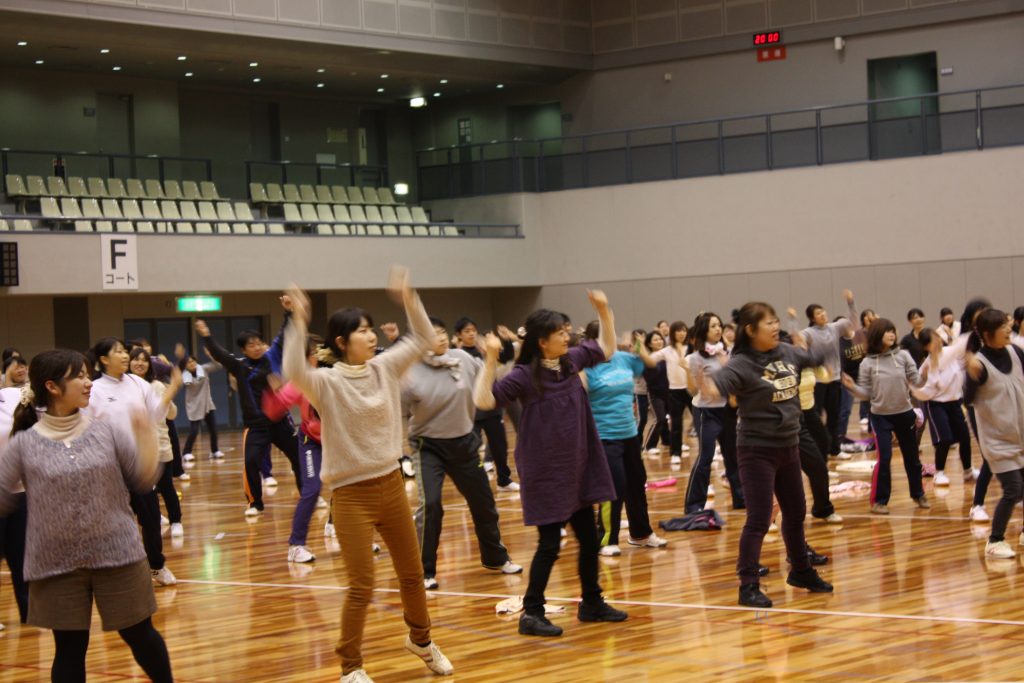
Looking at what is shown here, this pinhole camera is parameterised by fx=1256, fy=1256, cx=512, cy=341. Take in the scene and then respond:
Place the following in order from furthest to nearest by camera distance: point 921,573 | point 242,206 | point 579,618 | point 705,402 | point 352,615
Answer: point 242,206, point 705,402, point 921,573, point 579,618, point 352,615

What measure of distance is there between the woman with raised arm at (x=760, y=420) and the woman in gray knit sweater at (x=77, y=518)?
3534mm

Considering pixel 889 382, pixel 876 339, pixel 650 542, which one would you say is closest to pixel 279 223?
pixel 876 339

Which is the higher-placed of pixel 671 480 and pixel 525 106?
pixel 525 106

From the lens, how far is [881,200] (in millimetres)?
23938

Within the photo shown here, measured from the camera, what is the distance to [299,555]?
32.9 ft

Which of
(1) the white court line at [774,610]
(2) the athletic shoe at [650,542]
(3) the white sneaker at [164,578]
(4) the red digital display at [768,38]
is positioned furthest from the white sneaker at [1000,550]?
(4) the red digital display at [768,38]

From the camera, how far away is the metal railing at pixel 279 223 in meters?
21.5

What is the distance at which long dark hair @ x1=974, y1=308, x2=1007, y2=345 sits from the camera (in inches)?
332

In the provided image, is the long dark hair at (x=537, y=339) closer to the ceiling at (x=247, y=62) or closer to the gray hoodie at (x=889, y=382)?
the gray hoodie at (x=889, y=382)

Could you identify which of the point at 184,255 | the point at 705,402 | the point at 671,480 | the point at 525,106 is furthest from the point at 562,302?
the point at 705,402

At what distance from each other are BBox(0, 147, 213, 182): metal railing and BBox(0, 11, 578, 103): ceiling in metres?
1.93

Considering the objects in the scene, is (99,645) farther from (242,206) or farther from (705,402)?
(242,206)

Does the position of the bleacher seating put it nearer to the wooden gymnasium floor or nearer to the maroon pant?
the wooden gymnasium floor

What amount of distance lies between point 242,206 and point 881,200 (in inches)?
495
